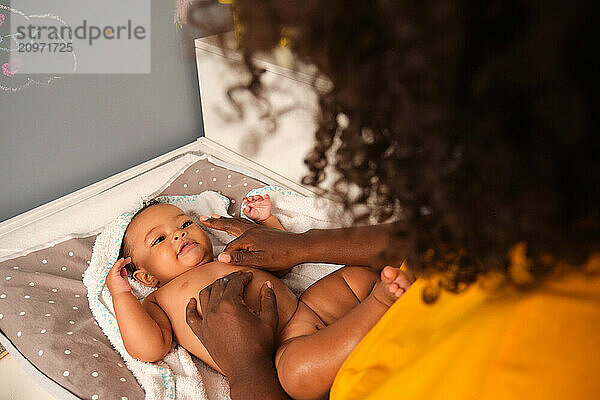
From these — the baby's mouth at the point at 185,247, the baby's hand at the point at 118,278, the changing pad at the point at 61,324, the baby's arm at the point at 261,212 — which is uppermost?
the baby's arm at the point at 261,212

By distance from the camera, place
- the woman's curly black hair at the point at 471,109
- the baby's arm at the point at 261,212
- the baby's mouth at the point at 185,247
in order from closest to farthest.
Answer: the woman's curly black hair at the point at 471,109
the baby's mouth at the point at 185,247
the baby's arm at the point at 261,212

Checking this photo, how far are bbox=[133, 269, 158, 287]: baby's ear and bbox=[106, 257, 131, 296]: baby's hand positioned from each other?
48 millimetres

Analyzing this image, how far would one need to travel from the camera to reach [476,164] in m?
0.41

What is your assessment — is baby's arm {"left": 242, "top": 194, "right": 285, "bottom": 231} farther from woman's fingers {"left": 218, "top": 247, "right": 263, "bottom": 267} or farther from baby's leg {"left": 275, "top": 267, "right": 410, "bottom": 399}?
baby's leg {"left": 275, "top": 267, "right": 410, "bottom": 399}

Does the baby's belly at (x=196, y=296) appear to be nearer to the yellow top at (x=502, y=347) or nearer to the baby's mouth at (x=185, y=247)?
the baby's mouth at (x=185, y=247)

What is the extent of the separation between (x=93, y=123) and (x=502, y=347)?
1370 millimetres

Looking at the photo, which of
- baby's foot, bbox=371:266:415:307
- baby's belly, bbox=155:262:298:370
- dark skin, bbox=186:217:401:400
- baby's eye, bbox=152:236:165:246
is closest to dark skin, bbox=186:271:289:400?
dark skin, bbox=186:217:401:400

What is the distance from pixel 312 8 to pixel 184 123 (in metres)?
1.46

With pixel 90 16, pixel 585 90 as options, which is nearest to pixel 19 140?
pixel 90 16

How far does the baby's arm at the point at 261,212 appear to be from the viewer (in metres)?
1.34

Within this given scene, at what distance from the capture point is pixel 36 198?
1.50 metres

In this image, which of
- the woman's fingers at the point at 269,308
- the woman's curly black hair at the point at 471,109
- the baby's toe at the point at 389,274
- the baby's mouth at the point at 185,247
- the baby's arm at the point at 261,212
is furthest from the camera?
the baby's arm at the point at 261,212

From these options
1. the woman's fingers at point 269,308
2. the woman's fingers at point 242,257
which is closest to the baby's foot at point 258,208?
the woman's fingers at point 242,257

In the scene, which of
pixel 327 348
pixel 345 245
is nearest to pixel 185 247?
pixel 345 245
